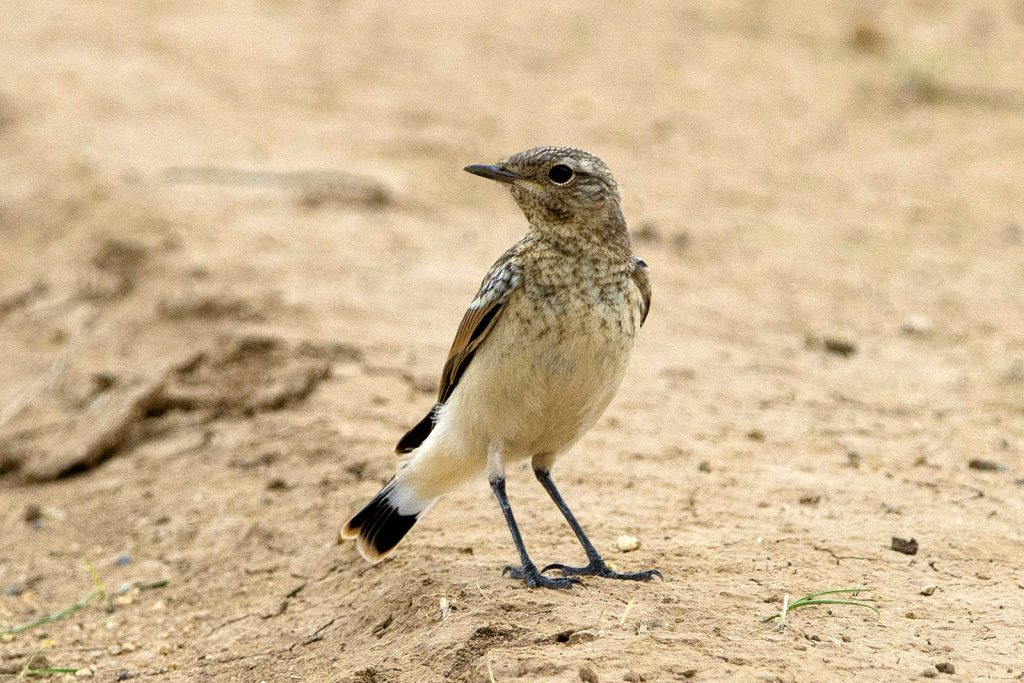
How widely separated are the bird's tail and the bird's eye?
1.48m

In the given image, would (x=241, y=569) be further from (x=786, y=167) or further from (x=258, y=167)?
(x=786, y=167)

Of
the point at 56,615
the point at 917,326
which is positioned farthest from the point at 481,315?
the point at 917,326

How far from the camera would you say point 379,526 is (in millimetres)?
5383

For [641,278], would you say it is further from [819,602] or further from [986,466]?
[986,466]

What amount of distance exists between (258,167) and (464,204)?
166cm

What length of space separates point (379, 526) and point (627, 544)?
41.5 inches

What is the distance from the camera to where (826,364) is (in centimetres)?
784

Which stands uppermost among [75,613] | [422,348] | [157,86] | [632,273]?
[157,86]

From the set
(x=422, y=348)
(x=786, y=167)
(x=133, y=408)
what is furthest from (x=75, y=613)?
(x=786, y=167)

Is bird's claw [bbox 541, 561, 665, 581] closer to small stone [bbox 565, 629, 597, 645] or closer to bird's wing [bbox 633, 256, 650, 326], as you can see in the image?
small stone [bbox 565, 629, 597, 645]

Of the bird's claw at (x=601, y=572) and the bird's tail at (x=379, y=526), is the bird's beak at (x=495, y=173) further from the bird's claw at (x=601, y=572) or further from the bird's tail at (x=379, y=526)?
the bird's claw at (x=601, y=572)

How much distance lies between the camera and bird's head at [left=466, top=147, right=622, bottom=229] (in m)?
5.19

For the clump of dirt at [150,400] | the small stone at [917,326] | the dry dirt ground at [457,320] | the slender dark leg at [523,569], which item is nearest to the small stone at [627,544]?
the dry dirt ground at [457,320]

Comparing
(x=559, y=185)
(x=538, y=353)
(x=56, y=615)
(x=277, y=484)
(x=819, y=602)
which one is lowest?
(x=56, y=615)
